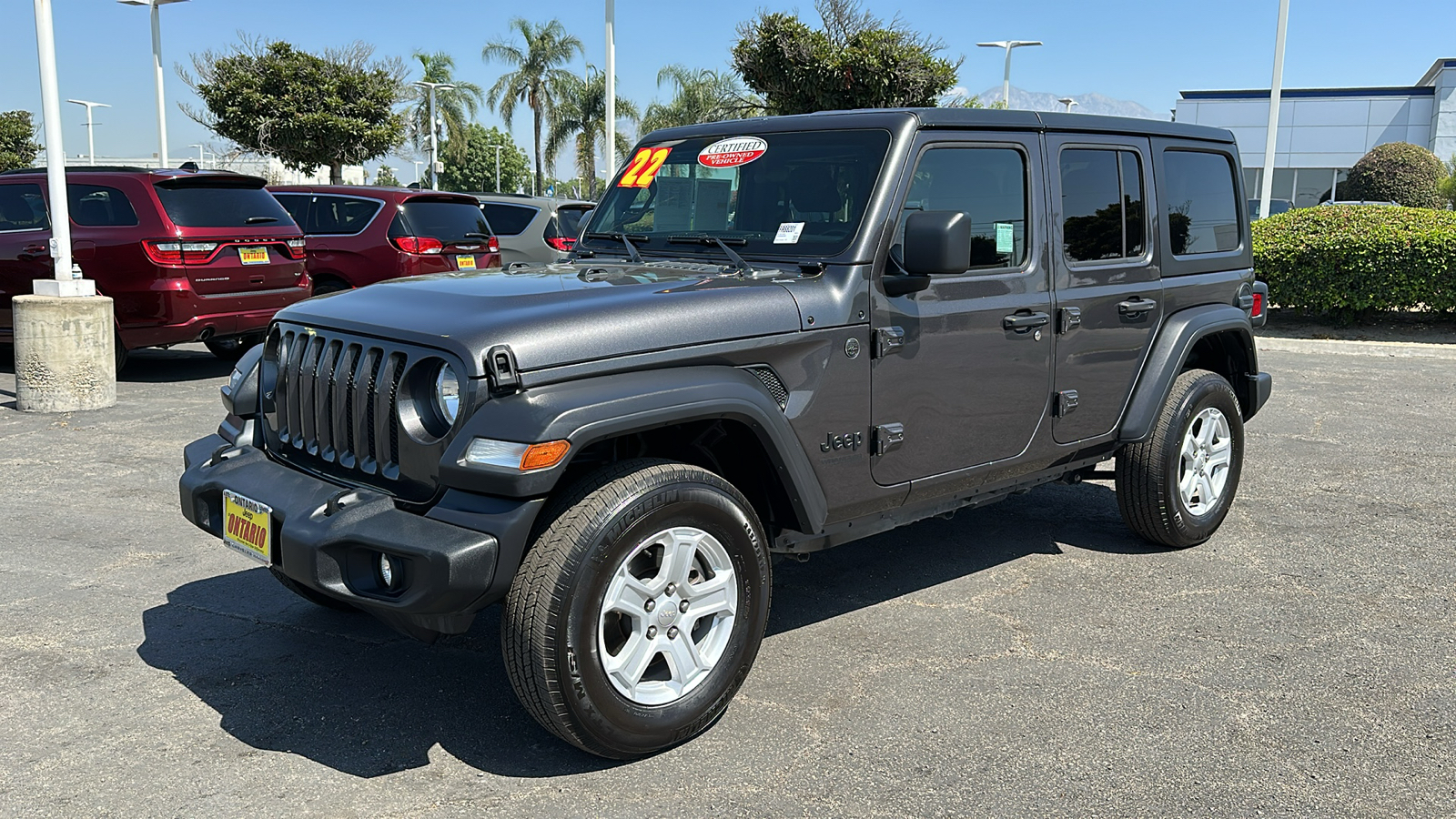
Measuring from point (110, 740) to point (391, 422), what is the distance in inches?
51.0

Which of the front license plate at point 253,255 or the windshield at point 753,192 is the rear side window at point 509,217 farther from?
the windshield at point 753,192

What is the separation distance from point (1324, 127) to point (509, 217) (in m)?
41.2

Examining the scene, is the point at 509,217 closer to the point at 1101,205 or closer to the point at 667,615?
the point at 1101,205

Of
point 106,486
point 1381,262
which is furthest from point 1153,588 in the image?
point 1381,262

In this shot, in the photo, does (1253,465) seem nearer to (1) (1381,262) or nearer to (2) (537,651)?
(2) (537,651)

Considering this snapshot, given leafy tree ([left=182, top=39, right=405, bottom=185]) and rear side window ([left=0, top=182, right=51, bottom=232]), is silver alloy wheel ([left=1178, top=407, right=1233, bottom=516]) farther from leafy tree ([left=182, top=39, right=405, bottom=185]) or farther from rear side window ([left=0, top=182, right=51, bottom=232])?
leafy tree ([left=182, top=39, right=405, bottom=185])

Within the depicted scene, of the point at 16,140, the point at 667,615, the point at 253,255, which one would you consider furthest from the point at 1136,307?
the point at 16,140

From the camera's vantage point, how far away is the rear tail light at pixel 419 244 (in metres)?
11.4

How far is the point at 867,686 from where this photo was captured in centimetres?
388

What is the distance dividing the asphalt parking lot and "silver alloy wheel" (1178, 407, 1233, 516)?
9.8 inches

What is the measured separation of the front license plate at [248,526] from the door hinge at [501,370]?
2.80 ft

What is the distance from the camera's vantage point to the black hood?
10.3 ft

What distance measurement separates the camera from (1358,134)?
44.6 metres

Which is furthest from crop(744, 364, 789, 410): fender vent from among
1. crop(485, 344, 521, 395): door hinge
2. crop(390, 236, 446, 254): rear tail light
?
crop(390, 236, 446, 254): rear tail light
